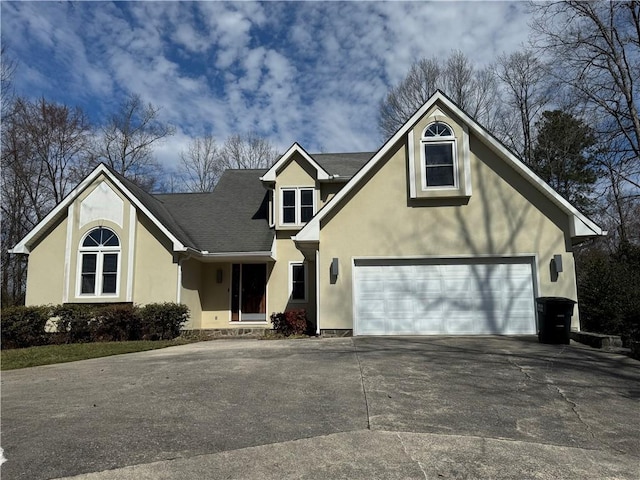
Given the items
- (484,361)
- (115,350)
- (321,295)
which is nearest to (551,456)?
(484,361)

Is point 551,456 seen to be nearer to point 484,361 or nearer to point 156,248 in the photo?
point 484,361

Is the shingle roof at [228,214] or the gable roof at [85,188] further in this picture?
the shingle roof at [228,214]

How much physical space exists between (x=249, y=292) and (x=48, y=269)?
7.10 m

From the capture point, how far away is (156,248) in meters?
15.5

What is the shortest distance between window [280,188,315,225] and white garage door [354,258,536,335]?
16.1ft

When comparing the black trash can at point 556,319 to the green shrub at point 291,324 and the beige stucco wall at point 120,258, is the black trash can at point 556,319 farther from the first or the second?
the beige stucco wall at point 120,258

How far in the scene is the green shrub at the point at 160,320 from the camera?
46.0ft

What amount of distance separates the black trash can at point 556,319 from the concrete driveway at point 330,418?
5.52ft

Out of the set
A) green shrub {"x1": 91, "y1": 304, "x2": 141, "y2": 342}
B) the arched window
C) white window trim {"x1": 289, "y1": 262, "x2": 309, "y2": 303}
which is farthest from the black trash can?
the arched window

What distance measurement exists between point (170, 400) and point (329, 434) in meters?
2.51

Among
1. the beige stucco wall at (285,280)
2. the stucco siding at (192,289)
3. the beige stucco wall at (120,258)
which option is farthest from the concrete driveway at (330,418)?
the beige stucco wall at (285,280)

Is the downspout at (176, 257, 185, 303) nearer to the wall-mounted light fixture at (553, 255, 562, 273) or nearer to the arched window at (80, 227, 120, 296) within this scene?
the arched window at (80, 227, 120, 296)

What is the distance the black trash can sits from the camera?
1060 cm

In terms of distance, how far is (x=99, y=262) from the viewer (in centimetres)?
1551
